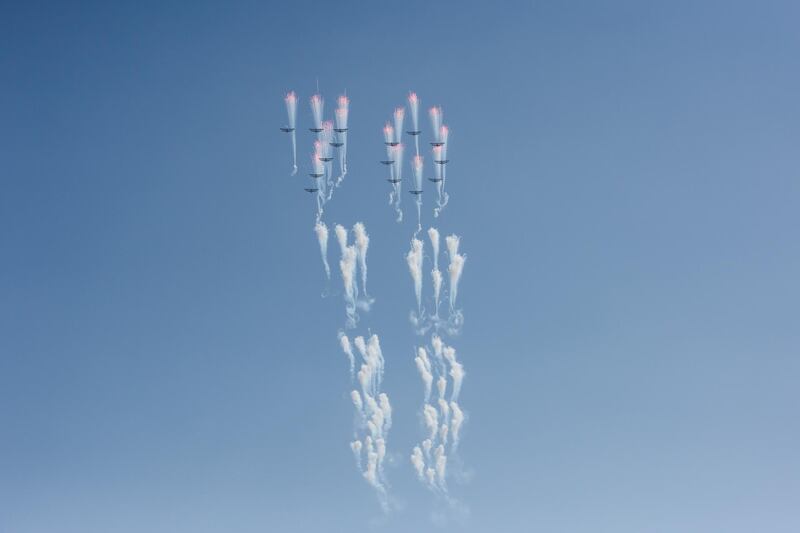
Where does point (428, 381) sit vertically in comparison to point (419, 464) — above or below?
above

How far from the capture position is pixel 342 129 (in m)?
102

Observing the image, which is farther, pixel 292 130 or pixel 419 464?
pixel 419 464

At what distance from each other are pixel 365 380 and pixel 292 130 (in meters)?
25.7

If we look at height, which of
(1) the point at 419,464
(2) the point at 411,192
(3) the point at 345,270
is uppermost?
(2) the point at 411,192

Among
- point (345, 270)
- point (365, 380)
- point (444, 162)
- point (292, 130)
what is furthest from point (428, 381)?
point (292, 130)

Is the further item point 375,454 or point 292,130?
point 375,454

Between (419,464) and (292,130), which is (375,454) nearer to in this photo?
(419,464)

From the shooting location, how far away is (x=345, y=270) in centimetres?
10400

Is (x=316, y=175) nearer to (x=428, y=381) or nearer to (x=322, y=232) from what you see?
(x=322, y=232)

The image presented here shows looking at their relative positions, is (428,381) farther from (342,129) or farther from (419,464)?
(342,129)

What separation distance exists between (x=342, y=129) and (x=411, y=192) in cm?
949

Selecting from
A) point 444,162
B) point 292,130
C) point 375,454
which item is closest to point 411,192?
point 444,162

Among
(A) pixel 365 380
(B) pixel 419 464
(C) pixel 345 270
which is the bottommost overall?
(B) pixel 419 464

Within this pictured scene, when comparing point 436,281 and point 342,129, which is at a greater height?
point 342,129
